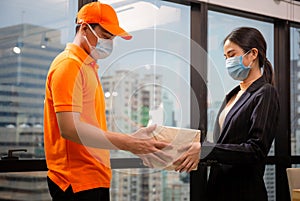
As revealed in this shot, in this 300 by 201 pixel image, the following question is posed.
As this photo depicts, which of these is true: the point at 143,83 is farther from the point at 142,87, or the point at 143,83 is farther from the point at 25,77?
the point at 25,77

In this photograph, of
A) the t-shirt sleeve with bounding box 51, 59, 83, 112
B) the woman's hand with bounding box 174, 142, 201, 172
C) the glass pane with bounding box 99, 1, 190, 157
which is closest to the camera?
the t-shirt sleeve with bounding box 51, 59, 83, 112

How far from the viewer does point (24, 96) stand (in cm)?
334

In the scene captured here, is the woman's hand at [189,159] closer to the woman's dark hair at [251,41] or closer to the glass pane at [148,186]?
the woman's dark hair at [251,41]

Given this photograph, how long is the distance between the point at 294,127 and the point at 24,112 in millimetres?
2803

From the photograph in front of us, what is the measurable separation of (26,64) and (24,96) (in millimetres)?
206

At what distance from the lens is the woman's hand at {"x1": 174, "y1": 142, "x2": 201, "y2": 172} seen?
82.8 inches

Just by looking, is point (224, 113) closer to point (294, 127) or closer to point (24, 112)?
point (24, 112)

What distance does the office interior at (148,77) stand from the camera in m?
2.13

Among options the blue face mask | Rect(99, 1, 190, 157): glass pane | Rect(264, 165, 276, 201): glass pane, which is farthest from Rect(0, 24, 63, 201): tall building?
Rect(264, 165, 276, 201): glass pane

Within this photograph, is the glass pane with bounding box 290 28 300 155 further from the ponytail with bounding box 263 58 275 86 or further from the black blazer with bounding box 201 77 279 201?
the black blazer with bounding box 201 77 279 201

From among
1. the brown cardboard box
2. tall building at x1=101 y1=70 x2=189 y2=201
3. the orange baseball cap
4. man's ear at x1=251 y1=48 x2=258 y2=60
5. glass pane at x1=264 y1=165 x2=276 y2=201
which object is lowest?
glass pane at x1=264 y1=165 x2=276 y2=201

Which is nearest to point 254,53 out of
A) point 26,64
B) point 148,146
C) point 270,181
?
point 148,146

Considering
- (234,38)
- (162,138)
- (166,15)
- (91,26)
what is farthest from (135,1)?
(162,138)

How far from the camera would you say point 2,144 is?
10.7ft
